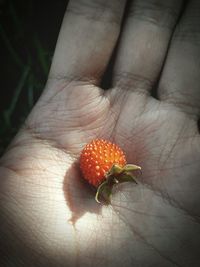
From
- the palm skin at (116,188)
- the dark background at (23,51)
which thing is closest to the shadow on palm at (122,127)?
the palm skin at (116,188)

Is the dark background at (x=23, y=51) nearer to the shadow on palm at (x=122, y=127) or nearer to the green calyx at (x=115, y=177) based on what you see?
the shadow on palm at (x=122, y=127)

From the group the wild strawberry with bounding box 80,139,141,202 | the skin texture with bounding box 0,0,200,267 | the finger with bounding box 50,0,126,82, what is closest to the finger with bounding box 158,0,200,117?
the skin texture with bounding box 0,0,200,267

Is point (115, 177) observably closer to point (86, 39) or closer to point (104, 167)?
point (104, 167)

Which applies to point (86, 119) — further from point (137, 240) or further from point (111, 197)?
point (137, 240)

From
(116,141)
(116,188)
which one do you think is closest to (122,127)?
(116,141)

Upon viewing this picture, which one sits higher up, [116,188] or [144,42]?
[144,42]

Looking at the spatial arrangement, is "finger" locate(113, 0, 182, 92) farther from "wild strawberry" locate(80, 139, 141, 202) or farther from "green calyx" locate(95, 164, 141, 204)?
"green calyx" locate(95, 164, 141, 204)

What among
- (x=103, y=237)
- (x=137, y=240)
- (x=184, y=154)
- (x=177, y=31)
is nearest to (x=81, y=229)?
(x=103, y=237)
